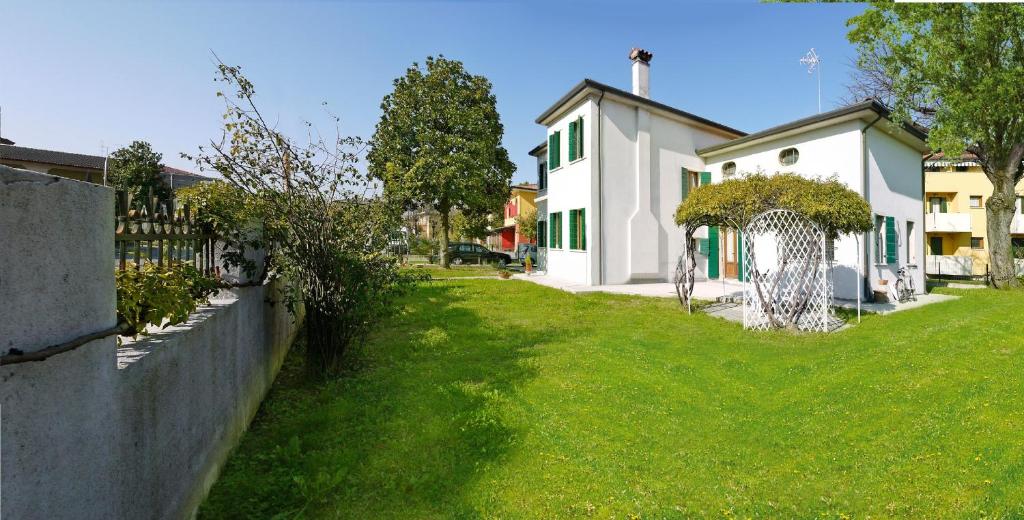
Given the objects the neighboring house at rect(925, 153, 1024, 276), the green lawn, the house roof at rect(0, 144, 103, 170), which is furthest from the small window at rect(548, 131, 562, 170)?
the house roof at rect(0, 144, 103, 170)

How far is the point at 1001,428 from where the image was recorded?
3.33 meters

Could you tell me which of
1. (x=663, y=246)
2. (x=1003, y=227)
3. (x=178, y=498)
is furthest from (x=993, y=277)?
(x=178, y=498)

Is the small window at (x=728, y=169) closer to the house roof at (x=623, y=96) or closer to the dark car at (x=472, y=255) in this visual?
the house roof at (x=623, y=96)

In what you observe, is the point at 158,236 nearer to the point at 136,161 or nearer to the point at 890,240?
the point at 890,240

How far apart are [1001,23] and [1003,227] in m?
6.37

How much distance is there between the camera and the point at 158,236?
273 cm

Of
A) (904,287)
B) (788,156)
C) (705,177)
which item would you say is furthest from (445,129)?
(904,287)

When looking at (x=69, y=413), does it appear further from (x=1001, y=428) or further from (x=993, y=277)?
(x=993, y=277)

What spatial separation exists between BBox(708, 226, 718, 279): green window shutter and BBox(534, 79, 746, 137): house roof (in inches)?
156

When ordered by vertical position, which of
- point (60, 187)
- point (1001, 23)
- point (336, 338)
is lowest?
point (336, 338)

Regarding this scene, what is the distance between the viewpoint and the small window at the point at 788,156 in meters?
12.8

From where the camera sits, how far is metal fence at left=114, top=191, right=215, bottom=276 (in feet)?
7.81

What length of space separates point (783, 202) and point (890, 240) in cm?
740

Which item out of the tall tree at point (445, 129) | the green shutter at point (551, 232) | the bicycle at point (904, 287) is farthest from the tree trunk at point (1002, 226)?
the tall tree at point (445, 129)
